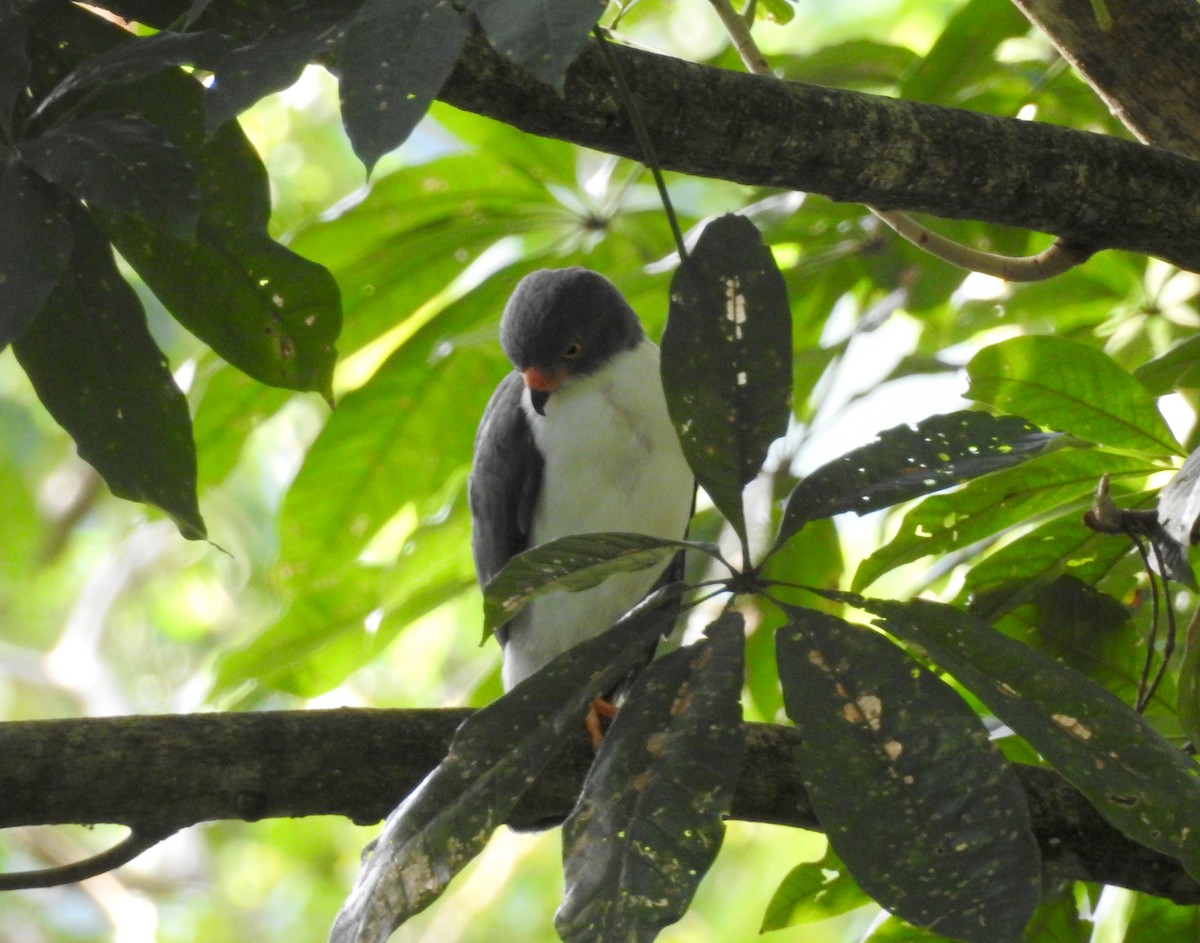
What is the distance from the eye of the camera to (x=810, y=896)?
1.94 metres

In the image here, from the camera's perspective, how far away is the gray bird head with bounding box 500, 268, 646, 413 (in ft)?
9.41

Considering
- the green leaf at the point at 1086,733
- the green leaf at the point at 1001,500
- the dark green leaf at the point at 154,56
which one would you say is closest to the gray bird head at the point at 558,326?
the green leaf at the point at 1001,500

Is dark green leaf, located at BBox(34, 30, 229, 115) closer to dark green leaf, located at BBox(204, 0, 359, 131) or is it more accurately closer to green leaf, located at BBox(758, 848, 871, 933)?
dark green leaf, located at BBox(204, 0, 359, 131)

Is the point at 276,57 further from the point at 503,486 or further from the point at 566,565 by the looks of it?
the point at 503,486

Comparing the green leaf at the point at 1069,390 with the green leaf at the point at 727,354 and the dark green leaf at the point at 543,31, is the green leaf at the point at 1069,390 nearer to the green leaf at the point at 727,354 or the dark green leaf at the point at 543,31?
the green leaf at the point at 727,354

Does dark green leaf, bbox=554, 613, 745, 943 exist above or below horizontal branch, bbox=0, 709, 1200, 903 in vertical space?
below

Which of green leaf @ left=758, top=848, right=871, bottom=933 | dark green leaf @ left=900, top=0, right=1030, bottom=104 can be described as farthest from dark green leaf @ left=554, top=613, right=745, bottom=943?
dark green leaf @ left=900, top=0, right=1030, bottom=104

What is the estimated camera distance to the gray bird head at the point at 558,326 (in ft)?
9.41

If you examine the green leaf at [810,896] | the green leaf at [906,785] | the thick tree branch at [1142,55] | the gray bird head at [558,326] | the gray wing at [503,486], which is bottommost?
the green leaf at [906,785]

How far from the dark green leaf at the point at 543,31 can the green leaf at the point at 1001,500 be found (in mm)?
1106

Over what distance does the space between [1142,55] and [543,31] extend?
1.26 m

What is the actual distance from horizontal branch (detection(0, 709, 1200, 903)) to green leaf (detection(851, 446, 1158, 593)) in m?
0.37

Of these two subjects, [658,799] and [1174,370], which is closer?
[658,799]

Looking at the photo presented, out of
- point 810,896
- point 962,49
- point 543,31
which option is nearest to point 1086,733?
point 543,31
